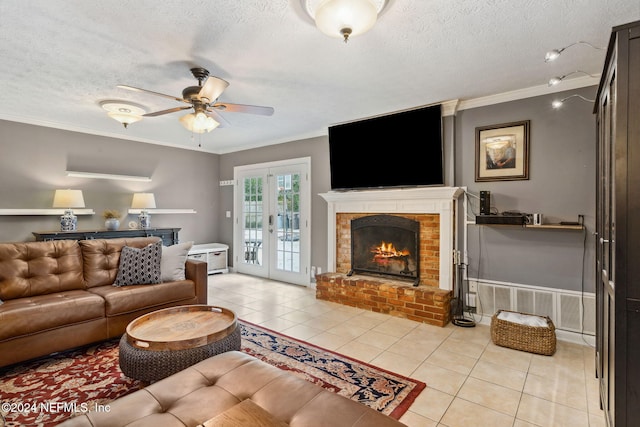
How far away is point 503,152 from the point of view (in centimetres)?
337

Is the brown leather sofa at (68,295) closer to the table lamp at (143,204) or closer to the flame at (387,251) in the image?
the table lamp at (143,204)

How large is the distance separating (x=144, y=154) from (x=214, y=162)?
138 centimetres

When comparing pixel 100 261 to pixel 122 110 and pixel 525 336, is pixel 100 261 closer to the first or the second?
pixel 122 110

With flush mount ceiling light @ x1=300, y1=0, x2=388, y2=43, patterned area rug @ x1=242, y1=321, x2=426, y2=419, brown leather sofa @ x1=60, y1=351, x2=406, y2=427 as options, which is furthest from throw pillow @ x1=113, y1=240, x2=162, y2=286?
flush mount ceiling light @ x1=300, y1=0, x2=388, y2=43

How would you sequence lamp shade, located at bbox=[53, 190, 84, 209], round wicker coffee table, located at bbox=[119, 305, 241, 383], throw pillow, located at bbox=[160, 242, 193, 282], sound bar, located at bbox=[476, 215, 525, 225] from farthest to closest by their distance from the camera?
lamp shade, located at bbox=[53, 190, 84, 209] → throw pillow, located at bbox=[160, 242, 193, 282] → sound bar, located at bbox=[476, 215, 525, 225] → round wicker coffee table, located at bbox=[119, 305, 241, 383]

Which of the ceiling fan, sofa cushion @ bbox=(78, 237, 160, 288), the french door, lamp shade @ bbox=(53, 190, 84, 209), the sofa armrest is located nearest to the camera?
the ceiling fan

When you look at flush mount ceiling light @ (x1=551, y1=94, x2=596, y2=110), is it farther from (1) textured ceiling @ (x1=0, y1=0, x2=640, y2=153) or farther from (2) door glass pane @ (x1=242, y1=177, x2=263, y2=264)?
(2) door glass pane @ (x1=242, y1=177, x2=263, y2=264)

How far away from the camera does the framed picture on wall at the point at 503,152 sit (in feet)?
10.7

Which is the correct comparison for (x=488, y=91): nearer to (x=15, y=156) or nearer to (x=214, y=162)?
(x=214, y=162)

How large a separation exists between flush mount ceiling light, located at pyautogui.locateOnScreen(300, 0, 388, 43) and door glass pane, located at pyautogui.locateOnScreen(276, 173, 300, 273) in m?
3.58

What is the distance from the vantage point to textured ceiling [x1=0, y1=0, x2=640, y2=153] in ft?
6.45

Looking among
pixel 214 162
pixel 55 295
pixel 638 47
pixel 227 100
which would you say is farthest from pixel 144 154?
pixel 638 47

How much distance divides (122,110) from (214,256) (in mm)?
3225

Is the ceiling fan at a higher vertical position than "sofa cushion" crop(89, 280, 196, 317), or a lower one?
higher
